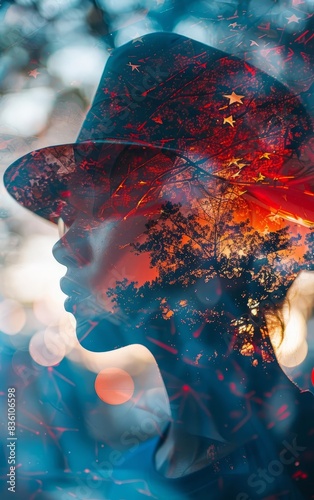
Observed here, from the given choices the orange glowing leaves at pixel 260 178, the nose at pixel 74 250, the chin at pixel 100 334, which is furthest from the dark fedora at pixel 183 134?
the chin at pixel 100 334

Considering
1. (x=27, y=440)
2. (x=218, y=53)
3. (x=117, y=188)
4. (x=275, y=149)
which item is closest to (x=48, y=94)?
(x=117, y=188)

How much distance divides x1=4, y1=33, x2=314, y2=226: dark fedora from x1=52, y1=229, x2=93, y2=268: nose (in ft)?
0.50

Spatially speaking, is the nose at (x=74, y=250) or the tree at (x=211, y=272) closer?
the tree at (x=211, y=272)

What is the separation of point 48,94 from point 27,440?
1.86 m

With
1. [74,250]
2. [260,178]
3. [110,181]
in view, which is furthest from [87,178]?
[260,178]

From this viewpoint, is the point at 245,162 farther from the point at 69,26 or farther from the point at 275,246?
the point at 69,26

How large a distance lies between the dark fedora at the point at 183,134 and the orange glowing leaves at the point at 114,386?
87 centimetres

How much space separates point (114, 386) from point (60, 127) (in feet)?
4.65

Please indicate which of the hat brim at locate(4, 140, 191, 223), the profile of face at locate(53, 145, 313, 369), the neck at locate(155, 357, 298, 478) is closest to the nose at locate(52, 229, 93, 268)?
the profile of face at locate(53, 145, 313, 369)

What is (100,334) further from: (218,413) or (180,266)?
(218,413)

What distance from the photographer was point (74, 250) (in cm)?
211

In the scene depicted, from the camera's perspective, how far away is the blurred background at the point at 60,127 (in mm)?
1989

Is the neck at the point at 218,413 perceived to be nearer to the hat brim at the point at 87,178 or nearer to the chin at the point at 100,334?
the chin at the point at 100,334

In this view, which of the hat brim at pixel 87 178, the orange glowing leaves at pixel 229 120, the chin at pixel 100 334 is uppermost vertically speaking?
the orange glowing leaves at pixel 229 120
